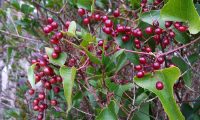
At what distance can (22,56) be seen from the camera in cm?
165

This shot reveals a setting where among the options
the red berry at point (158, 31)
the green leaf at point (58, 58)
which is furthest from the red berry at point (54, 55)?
the red berry at point (158, 31)

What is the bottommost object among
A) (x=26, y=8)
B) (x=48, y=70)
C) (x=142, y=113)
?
(x=142, y=113)

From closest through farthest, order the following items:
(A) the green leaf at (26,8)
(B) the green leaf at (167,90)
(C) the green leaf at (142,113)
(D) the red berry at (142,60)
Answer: (B) the green leaf at (167,90), (D) the red berry at (142,60), (C) the green leaf at (142,113), (A) the green leaf at (26,8)

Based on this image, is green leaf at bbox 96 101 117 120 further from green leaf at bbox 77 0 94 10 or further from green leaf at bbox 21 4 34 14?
green leaf at bbox 21 4 34 14

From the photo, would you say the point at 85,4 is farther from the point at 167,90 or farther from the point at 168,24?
the point at 167,90

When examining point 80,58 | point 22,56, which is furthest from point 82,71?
point 22,56

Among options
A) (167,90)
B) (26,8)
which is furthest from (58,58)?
(26,8)

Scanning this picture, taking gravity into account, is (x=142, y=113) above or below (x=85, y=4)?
below

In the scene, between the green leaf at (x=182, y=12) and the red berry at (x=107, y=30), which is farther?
the red berry at (x=107, y=30)

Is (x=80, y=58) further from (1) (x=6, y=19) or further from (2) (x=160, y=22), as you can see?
(1) (x=6, y=19)

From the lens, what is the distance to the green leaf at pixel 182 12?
72 cm

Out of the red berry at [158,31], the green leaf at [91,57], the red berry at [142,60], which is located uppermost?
the red berry at [158,31]

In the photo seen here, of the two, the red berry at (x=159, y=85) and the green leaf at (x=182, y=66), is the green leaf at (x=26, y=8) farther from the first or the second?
the red berry at (x=159, y=85)

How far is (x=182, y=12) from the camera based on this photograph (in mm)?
737
